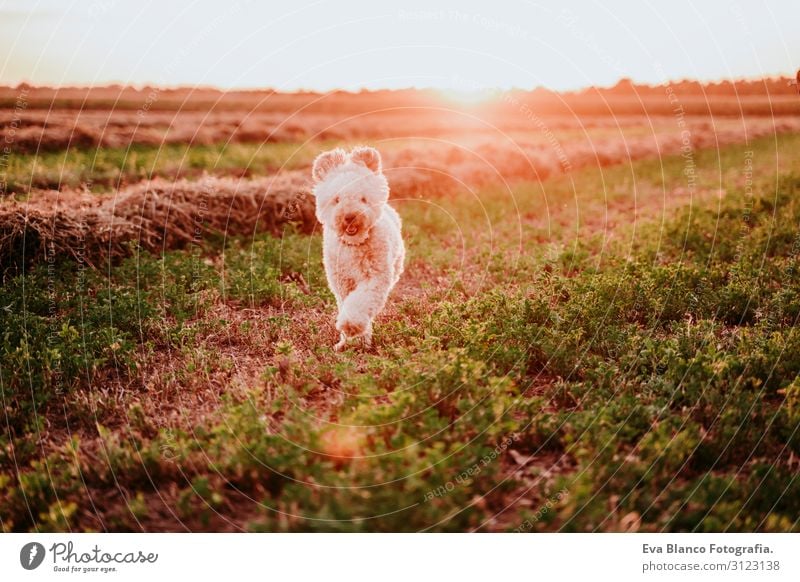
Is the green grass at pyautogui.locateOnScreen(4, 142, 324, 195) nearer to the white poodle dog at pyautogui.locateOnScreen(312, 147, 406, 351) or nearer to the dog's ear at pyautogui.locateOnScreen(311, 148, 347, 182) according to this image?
the dog's ear at pyautogui.locateOnScreen(311, 148, 347, 182)

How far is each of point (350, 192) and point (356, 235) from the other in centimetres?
46

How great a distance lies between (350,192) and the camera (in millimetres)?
6598

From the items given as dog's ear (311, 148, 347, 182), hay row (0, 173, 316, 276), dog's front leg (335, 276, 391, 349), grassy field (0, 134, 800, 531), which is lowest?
grassy field (0, 134, 800, 531)

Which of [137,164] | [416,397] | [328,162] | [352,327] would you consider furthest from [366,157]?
[137,164]

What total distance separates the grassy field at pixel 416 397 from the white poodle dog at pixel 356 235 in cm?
41

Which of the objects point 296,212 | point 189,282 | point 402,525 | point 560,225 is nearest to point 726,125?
point 560,225

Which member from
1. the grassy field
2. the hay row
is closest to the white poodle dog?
the grassy field

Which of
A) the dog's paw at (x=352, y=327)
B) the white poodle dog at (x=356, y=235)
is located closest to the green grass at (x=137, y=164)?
the white poodle dog at (x=356, y=235)

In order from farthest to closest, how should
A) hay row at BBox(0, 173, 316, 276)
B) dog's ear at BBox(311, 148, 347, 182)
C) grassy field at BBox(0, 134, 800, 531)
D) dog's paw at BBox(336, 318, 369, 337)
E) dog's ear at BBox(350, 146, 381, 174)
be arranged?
hay row at BBox(0, 173, 316, 276), dog's ear at BBox(311, 148, 347, 182), dog's ear at BBox(350, 146, 381, 174), dog's paw at BBox(336, 318, 369, 337), grassy field at BBox(0, 134, 800, 531)

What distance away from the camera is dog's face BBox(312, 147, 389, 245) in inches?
259

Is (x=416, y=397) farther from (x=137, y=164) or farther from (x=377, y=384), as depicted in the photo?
(x=137, y=164)

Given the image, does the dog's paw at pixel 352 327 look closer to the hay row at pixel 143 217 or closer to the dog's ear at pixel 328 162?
the dog's ear at pixel 328 162

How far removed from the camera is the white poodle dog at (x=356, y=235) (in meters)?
6.55

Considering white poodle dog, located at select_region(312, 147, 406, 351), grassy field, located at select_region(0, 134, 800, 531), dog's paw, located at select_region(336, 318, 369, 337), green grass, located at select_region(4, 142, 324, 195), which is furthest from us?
green grass, located at select_region(4, 142, 324, 195)
